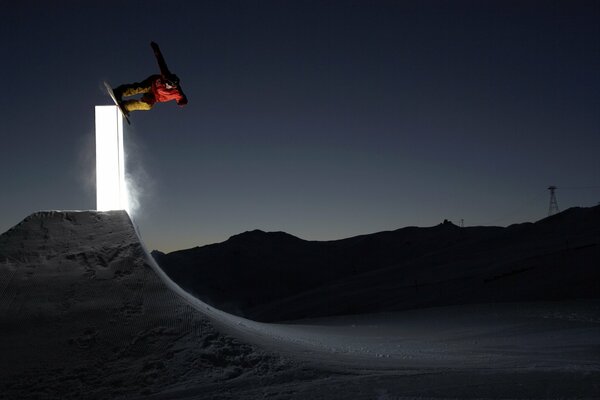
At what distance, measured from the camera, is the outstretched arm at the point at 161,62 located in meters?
7.11

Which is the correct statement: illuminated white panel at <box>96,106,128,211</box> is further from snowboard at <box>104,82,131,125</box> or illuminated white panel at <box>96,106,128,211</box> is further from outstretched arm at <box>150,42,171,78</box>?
outstretched arm at <box>150,42,171,78</box>

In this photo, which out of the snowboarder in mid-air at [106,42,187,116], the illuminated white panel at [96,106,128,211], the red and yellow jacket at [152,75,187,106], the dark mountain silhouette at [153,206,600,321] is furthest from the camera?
the dark mountain silhouette at [153,206,600,321]

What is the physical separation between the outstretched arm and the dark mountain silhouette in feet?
49.6

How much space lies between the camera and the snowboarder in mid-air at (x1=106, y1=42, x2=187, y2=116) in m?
7.55

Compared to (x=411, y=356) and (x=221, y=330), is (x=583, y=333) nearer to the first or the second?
(x=411, y=356)

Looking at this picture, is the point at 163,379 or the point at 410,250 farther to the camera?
the point at 410,250

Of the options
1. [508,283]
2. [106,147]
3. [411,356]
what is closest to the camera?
[411,356]

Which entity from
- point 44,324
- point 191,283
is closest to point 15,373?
point 44,324

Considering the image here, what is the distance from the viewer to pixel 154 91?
783cm

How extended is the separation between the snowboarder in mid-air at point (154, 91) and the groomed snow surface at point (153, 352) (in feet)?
6.63

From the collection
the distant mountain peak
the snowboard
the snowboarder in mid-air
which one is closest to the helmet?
the snowboarder in mid-air

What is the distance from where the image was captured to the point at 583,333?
27.9ft

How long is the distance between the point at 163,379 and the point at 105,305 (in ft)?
5.04

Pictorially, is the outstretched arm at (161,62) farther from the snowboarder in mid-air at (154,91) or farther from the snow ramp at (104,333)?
the snow ramp at (104,333)
